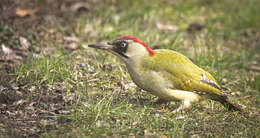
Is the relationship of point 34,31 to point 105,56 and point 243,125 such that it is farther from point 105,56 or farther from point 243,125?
point 243,125

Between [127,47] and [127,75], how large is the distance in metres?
1.33

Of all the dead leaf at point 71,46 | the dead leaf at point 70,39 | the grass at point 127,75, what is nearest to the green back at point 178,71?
the grass at point 127,75

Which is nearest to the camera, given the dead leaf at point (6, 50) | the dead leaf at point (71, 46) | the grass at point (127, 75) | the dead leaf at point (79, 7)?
the grass at point (127, 75)

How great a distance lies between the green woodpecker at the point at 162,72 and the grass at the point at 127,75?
0.28 metres

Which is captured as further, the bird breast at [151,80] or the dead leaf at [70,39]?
the dead leaf at [70,39]

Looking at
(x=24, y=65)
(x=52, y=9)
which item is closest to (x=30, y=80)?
(x=24, y=65)

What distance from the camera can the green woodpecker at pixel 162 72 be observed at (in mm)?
4816

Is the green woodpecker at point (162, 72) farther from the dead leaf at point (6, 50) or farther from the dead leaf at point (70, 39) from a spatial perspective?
the dead leaf at point (70, 39)

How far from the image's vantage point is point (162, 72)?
4852 mm

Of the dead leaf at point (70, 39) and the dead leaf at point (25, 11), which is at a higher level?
the dead leaf at point (25, 11)

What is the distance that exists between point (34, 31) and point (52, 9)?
143 centimetres

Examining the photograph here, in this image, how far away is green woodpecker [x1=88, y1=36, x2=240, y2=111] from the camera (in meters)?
4.82

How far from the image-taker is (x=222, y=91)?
5.12 m

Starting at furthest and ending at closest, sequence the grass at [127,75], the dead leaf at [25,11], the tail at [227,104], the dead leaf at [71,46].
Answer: the dead leaf at [25,11]
the dead leaf at [71,46]
the tail at [227,104]
the grass at [127,75]
